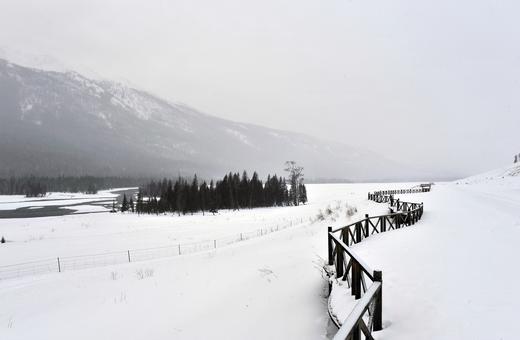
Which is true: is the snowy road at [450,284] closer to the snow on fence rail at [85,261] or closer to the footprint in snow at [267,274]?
the footprint in snow at [267,274]

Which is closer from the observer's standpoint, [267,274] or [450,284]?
[450,284]

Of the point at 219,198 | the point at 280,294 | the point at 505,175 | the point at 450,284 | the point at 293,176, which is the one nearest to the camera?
the point at 450,284

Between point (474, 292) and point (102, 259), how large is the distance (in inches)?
1051

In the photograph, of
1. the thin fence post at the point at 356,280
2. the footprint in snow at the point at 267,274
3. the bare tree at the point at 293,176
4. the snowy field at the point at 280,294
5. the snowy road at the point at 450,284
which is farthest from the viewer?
the bare tree at the point at 293,176

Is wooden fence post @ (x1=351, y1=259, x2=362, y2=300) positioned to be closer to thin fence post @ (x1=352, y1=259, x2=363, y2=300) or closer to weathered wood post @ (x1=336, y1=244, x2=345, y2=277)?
thin fence post @ (x1=352, y1=259, x2=363, y2=300)

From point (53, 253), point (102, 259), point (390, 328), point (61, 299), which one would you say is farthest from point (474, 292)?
point (53, 253)

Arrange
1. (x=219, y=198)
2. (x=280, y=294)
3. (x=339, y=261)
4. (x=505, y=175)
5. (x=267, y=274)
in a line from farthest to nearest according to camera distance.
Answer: (x=219, y=198)
(x=505, y=175)
(x=267, y=274)
(x=280, y=294)
(x=339, y=261)

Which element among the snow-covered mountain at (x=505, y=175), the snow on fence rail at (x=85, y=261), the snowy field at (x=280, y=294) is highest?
the snow-covered mountain at (x=505, y=175)

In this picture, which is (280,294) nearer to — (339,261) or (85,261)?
(339,261)

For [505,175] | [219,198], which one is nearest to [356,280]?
[505,175]

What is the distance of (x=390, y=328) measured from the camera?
6062 millimetres

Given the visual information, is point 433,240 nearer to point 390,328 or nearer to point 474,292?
point 474,292

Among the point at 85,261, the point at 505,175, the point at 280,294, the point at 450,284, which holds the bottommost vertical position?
the point at 85,261

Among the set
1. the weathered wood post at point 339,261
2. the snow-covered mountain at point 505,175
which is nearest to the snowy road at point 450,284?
the weathered wood post at point 339,261
